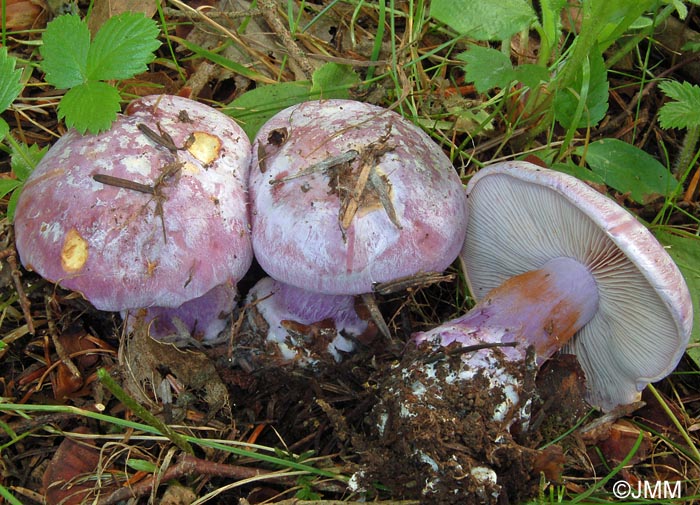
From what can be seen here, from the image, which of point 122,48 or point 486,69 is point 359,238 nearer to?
point 486,69

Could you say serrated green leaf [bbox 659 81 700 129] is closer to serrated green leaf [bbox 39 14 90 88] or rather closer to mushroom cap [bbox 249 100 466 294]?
mushroom cap [bbox 249 100 466 294]

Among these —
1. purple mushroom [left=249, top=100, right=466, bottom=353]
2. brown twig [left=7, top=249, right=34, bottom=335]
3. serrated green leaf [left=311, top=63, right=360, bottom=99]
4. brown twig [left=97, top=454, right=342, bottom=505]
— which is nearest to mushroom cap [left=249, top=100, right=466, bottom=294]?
purple mushroom [left=249, top=100, right=466, bottom=353]

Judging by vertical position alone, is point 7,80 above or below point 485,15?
below

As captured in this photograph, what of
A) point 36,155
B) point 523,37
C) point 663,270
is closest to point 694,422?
point 663,270

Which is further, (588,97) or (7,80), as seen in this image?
(588,97)

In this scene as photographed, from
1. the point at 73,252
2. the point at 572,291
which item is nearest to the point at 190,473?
the point at 73,252

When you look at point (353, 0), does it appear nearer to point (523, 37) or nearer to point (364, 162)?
point (523, 37)

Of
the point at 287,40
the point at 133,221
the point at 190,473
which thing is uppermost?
the point at 287,40
